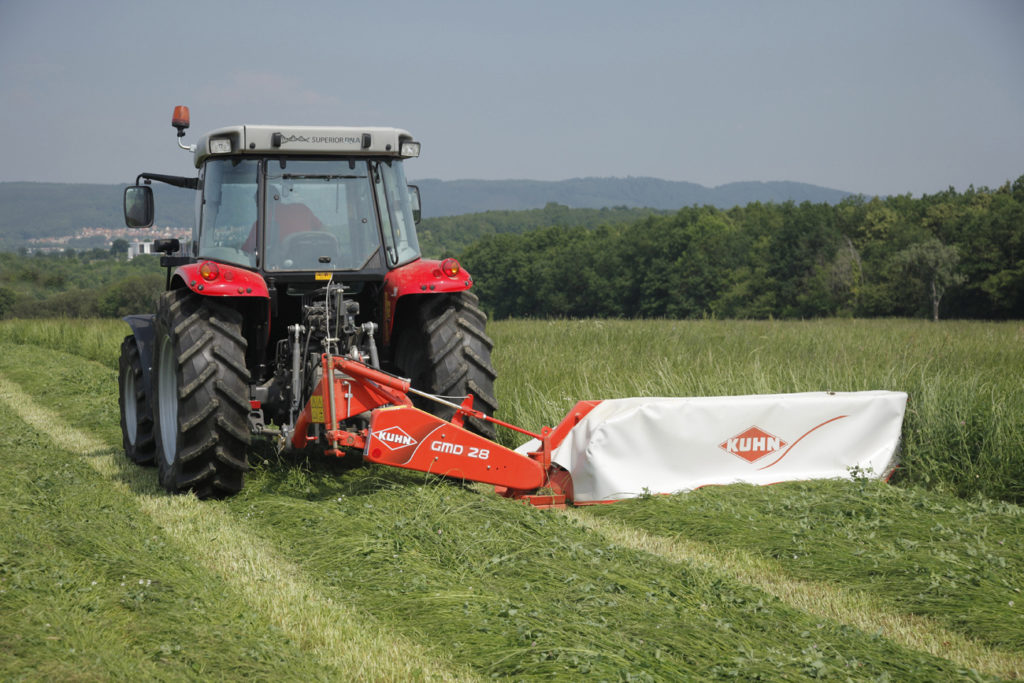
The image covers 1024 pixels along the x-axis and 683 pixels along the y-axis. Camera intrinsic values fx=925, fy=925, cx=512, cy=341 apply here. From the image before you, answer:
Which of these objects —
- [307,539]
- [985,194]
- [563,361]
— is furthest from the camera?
[985,194]

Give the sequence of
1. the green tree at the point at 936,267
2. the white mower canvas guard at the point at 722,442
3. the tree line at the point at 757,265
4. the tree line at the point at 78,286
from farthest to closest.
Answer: the green tree at the point at 936,267
the tree line at the point at 757,265
the tree line at the point at 78,286
the white mower canvas guard at the point at 722,442

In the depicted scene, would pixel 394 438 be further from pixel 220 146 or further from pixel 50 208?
pixel 50 208

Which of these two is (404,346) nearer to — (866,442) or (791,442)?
(791,442)

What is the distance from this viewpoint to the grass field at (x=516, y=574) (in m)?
3.25

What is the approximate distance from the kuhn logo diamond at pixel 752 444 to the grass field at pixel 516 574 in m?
0.25

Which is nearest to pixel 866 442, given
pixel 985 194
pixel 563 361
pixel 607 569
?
pixel 607 569

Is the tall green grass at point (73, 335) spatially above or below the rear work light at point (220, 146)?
below

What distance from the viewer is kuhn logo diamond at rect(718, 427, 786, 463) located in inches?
232

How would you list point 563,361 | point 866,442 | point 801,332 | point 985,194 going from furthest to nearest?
point 985,194 < point 801,332 < point 563,361 < point 866,442

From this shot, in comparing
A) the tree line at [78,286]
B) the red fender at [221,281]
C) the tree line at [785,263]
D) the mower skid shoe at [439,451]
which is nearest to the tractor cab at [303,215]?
the red fender at [221,281]

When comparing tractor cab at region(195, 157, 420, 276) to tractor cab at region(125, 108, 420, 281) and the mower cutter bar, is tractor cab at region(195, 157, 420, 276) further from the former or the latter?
the mower cutter bar

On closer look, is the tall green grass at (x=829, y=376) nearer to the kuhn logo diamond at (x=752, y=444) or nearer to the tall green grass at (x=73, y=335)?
the kuhn logo diamond at (x=752, y=444)

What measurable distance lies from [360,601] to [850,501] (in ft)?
9.86

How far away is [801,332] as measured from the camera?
1444 cm
